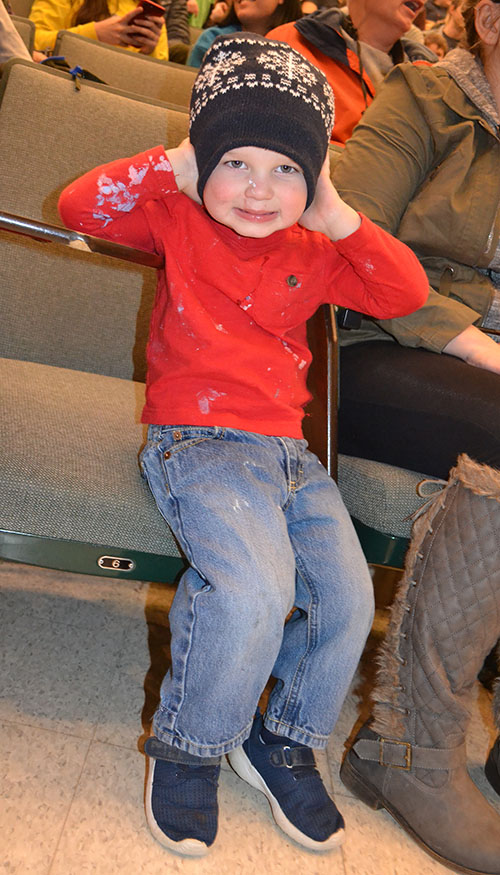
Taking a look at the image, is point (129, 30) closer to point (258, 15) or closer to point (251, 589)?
point (258, 15)

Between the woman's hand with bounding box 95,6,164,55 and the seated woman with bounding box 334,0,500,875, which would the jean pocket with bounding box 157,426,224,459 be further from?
the woman's hand with bounding box 95,6,164,55

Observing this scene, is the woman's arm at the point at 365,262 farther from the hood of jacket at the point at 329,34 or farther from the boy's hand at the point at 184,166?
the hood of jacket at the point at 329,34

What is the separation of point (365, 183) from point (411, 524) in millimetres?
613

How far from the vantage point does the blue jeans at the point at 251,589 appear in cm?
97

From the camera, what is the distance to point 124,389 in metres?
1.45

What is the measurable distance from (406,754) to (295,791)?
0.57ft

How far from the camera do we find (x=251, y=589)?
97 centimetres

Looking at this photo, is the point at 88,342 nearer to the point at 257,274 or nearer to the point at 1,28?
the point at 257,274

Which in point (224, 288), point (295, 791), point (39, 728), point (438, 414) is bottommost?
point (39, 728)

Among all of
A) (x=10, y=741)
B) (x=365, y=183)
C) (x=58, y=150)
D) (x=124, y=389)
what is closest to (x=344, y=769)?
(x=10, y=741)

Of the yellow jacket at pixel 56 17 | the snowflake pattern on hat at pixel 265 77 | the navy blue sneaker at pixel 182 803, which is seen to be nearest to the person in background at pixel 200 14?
the yellow jacket at pixel 56 17

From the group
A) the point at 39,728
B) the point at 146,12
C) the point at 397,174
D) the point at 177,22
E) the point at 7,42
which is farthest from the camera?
the point at 177,22

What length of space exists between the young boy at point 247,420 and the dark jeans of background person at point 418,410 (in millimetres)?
111

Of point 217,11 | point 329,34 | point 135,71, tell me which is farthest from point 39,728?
point 217,11
